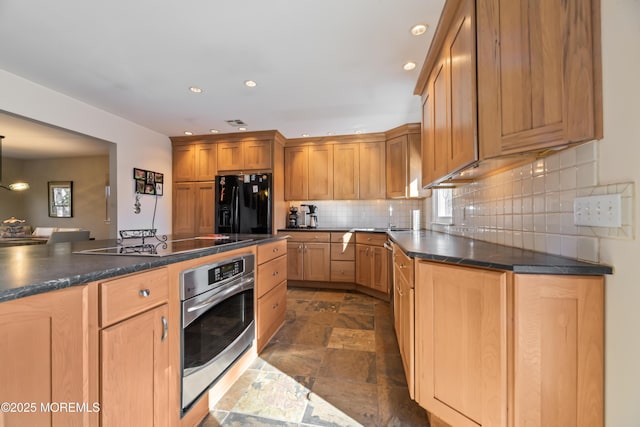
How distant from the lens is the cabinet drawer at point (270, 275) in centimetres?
196

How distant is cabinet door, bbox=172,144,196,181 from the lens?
412 centimetres

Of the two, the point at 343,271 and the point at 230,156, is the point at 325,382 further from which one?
the point at 230,156

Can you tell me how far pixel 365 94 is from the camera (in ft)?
8.71

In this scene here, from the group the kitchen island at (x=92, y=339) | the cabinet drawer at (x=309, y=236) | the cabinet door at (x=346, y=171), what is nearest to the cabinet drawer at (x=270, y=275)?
the kitchen island at (x=92, y=339)

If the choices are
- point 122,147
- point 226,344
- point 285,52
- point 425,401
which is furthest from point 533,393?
point 122,147

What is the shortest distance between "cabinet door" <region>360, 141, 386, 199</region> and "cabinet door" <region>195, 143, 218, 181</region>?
2.29 meters

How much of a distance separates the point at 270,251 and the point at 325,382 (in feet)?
3.32

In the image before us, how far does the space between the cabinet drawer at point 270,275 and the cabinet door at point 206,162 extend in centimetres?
236

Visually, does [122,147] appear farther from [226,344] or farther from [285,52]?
[226,344]

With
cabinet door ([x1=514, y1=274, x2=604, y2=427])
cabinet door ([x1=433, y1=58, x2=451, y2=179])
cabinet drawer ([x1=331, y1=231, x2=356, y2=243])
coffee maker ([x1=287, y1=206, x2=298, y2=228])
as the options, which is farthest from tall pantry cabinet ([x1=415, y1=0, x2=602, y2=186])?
coffee maker ([x1=287, y1=206, x2=298, y2=228])

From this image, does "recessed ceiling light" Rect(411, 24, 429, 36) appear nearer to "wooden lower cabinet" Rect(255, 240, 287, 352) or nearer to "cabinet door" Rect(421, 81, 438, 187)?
"cabinet door" Rect(421, 81, 438, 187)

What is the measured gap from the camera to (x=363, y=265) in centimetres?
356

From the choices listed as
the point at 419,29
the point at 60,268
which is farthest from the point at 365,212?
the point at 60,268

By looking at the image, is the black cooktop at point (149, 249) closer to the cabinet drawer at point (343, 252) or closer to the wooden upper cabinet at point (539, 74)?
the wooden upper cabinet at point (539, 74)
